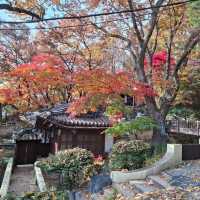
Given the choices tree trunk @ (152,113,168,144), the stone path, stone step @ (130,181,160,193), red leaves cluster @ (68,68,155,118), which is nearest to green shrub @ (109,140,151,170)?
stone step @ (130,181,160,193)

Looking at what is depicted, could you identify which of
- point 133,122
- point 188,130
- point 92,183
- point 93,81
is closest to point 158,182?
point 92,183

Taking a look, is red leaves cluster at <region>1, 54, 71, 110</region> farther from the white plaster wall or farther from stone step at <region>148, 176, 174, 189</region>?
stone step at <region>148, 176, 174, 189</region>

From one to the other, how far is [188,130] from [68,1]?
1475cm

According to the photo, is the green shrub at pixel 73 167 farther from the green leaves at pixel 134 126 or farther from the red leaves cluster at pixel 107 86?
the red leaves cluster at pixel 107 86

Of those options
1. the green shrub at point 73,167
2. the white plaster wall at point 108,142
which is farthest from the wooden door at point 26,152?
the green shrub at point 73,167

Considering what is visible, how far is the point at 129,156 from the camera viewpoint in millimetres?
11742

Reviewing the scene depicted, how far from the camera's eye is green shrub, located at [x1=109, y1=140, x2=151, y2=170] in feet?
38.4

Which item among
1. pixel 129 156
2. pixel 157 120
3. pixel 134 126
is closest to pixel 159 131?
pixel 157 120

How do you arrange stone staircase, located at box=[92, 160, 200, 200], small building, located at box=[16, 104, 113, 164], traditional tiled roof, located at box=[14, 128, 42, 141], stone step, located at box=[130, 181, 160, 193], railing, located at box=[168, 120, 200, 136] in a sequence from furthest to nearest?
1. railing, located at box=[168, 120, 200, 136]
2. traditional tiled roof, located at box=[14, 128, 42, 141]
3. small building, located at box=[16, 104, 113, 164]
4. stone step, located at box=[130, 181, 160, 193]
5. stone staircase, located at box=[92, 160, 200, 200]

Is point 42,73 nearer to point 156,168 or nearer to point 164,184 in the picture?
point 156,168

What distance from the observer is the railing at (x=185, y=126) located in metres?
24.3

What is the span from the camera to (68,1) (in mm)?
16062

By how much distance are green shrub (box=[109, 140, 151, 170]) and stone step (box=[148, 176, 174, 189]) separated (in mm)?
1462

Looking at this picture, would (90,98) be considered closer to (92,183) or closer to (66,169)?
(66,169)
